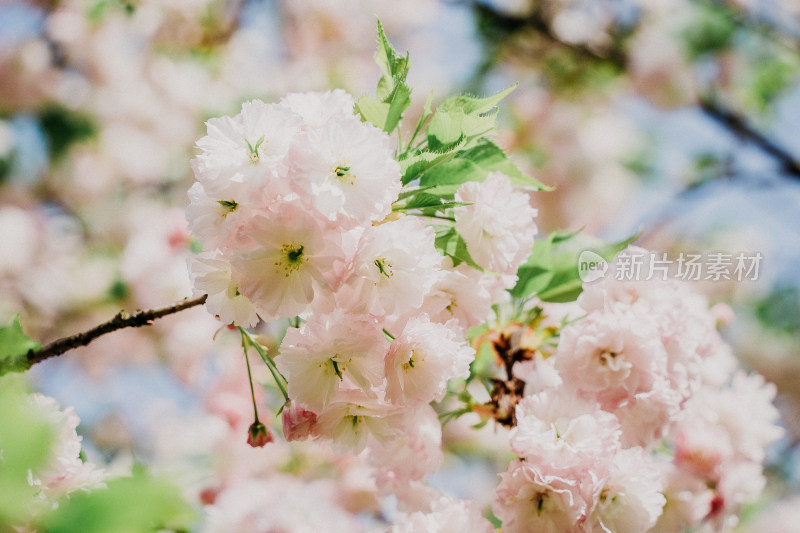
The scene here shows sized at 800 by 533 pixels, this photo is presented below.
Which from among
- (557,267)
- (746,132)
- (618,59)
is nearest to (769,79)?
(746,132)

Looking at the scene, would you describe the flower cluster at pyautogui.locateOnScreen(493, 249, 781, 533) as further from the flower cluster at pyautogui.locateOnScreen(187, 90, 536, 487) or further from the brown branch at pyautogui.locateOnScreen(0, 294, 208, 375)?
the brown branch at pyautogui.locateOnScreen(0, 294, 208, 375)

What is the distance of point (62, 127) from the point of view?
2.70 m

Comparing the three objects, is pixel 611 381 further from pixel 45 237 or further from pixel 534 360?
pixel 45 237

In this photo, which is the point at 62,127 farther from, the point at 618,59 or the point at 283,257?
the point at 283,257

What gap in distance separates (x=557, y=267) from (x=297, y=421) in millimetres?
412

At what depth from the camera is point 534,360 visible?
897mm

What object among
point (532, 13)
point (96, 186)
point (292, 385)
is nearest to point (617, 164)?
point (532, 13)

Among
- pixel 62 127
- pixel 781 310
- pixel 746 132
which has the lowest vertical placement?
pixel 781 310

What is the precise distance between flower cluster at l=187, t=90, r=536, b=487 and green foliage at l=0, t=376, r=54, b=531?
0.29 meters

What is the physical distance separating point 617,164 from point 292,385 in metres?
2.86

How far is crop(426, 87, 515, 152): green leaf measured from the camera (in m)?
0.69

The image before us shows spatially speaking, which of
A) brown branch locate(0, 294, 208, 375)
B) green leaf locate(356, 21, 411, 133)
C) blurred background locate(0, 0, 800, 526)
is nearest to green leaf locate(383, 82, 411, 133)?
green leaf locate(356, 21, 411, 133)

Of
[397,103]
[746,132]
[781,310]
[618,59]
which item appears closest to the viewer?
[397,103]

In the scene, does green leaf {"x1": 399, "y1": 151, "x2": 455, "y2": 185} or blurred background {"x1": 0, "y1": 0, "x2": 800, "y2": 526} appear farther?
blurred background {"x1": 0, "y1": 0, "x2": 800, "y2": 526}
